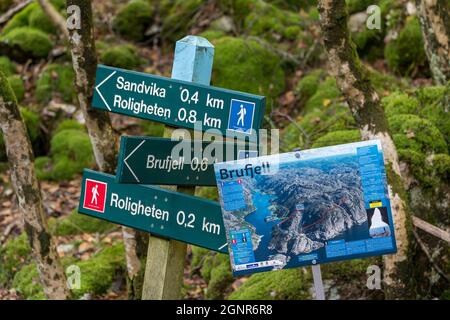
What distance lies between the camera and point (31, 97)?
A: 11.4 m

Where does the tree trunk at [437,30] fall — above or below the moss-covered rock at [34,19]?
below

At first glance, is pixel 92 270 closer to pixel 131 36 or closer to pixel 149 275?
pixel 149 275

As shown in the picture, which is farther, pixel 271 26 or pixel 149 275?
pixel 271 26

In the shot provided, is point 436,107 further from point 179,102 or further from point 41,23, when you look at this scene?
point 41,23

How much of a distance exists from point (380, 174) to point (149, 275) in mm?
1584

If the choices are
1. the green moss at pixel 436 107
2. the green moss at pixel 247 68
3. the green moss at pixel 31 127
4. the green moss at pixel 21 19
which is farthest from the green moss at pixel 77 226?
the green moss at pixel 21 19

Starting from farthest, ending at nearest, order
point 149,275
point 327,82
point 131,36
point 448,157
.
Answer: point 131,36, point 327,82, point 448,157, point 149,275

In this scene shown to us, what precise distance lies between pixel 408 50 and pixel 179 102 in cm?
644

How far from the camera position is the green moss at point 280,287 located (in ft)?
19.5

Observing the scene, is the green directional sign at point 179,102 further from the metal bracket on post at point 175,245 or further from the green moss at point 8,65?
the green moss at point 8,65

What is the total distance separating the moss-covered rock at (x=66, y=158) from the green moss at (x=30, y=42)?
2.03 m

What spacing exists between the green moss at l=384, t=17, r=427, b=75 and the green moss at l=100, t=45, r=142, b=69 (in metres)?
4.12
